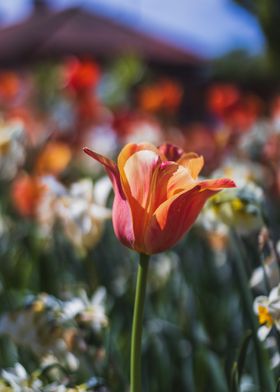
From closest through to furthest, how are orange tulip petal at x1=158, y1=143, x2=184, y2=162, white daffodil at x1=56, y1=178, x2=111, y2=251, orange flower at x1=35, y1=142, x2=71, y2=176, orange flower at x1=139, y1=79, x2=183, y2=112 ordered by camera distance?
orange tulip petal at x1=158, y1=143, x2=184, y2=162
white daffodil at x1=56, y1=178, x2=111, y2=251
orange flower at x1=35, y1=142, x2=71, y2=176
orange flower at x1=139, y1=79, x2=183, y2=112

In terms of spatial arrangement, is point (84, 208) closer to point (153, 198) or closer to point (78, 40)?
point (153, 198)

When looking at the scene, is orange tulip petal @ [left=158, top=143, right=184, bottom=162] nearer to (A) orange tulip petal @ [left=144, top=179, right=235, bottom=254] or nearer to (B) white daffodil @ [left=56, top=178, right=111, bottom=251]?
(A) orange tulip petal @ [left=144, top=179, right=235, bottom=254]

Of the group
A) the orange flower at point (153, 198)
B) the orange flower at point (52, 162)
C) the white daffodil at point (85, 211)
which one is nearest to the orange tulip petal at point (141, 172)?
the orange flower at point (153, 198)

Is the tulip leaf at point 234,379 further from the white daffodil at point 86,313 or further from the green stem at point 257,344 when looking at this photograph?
the white daffodil at point 86,313

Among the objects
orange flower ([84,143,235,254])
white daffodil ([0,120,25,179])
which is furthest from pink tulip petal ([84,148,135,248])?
white daffodil ([0,120,25,179])

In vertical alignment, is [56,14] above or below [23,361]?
below

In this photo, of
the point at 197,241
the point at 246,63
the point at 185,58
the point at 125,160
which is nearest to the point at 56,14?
the point at 185,58

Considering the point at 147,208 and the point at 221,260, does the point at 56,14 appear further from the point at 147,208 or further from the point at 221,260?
the point at 147,208
